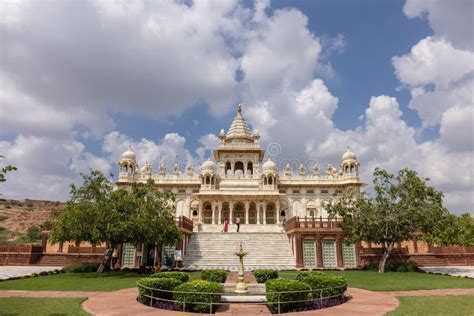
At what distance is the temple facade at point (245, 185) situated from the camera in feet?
171

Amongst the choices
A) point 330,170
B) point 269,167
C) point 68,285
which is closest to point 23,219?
point 269,167

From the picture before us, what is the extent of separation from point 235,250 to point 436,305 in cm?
2093

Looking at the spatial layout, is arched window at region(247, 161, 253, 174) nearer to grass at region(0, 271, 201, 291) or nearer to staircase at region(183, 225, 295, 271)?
staircase at region(183, 225, 295, 271)

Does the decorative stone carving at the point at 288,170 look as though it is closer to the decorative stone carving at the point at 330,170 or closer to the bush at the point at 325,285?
the decorative stone carving at the point at 330,170

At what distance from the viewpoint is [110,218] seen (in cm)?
2386

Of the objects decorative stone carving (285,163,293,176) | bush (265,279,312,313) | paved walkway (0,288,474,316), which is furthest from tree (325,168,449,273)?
decorative stone carving (285,163,293,176)

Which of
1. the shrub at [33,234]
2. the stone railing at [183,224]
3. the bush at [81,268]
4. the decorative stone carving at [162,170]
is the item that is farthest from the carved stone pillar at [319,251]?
the shrub at [33,234]

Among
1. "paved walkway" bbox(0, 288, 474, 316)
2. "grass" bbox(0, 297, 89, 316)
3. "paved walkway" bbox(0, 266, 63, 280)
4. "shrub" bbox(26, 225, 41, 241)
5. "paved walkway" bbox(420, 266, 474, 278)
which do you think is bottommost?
"paved walkway" bbox(0, 288, 474, 316)

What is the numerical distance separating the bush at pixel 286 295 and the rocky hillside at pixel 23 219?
44.7 meters

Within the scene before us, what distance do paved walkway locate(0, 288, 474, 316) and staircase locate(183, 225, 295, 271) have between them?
13.1 meters

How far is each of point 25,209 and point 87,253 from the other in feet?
205

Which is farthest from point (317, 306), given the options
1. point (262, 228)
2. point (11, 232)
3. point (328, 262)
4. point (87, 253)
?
point (11, 232)

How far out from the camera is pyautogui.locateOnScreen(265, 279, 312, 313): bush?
11.7 meters

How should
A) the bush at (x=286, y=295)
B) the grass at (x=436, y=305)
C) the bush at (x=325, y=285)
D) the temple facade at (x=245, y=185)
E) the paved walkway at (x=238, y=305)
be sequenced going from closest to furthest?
the grass at (x=436, y=305), the paved walkway at (x=238, y=305), the bush at (x=286, y=295), the bush at (x=325, y=285), the temple facade at (x=245, y=185)
